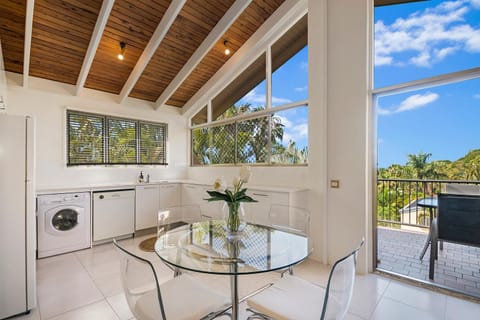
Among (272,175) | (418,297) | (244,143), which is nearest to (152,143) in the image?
(244,143)

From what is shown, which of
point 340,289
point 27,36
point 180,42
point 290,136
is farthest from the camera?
point 180,42

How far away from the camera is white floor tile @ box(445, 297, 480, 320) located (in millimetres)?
2021

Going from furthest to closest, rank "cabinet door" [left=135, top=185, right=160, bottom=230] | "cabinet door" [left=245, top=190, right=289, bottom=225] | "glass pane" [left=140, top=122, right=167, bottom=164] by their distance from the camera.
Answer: "glass pane" [left=140, top=122, right=167, bottom=164] < "cabinet door" [left=135, top=185, right=160, bottom=230] < "cabinet door" [left=245, top=190, right=289, bottom=225]

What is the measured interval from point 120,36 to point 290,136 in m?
2.99

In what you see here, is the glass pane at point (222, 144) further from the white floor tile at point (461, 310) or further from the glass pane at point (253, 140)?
the white floor tile at point (461, 310)

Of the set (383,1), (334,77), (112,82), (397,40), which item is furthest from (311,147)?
(112,82)

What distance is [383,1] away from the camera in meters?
2.89

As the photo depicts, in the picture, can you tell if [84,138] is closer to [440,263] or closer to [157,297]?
[157,297]

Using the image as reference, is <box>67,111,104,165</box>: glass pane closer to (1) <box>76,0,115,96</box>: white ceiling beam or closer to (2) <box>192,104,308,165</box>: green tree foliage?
(1) <box>76,0,115,96</box>: white ceiling beam

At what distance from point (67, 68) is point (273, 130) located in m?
3.53

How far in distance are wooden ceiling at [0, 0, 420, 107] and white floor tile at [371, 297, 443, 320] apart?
10.9 ft

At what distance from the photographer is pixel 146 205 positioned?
447 centimetres

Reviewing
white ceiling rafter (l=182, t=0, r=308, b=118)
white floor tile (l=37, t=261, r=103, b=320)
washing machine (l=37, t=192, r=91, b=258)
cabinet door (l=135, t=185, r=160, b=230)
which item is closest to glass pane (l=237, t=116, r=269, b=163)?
white ceiling rafter (l=182, t=0, r=308, b=118)

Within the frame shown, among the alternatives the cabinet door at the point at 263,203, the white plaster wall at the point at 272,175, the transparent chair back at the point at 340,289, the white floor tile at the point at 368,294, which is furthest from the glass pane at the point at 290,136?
the transparent chair back at the point at 340,289
